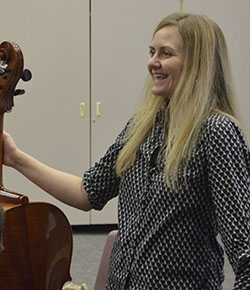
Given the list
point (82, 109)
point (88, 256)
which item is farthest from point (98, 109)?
point (88, 256)

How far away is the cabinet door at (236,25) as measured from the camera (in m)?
4.12

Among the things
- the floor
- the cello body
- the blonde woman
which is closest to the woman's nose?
the blonde woman

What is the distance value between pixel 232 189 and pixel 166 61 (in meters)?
0.39

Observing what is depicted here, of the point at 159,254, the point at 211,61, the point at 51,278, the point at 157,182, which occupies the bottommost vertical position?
the point at 51,278

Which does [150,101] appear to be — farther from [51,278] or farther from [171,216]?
[51,278]

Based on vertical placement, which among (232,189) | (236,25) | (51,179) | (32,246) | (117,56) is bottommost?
(32,246)

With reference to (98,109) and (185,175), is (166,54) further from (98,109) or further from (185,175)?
(98,109)

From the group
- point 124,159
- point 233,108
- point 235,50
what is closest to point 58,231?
point 124,159

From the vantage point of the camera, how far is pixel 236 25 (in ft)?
13.7

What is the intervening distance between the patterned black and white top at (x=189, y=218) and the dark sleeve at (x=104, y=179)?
0.41ft

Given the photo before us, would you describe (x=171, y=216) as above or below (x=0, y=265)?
above

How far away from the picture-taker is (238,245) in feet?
4.25

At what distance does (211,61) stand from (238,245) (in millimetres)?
460

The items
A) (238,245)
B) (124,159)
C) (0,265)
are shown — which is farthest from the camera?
(0,265)
